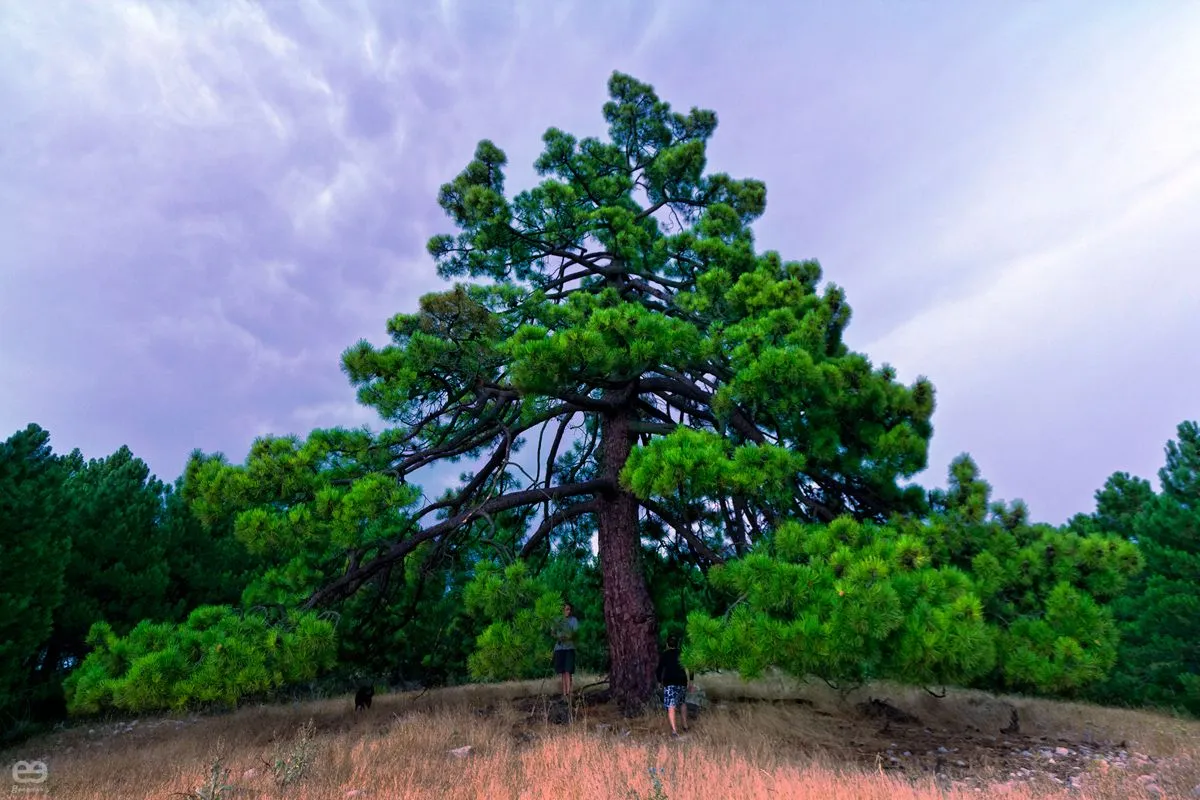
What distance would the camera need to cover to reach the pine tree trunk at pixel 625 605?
805 cm

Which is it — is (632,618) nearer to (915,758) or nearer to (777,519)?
(777,519)

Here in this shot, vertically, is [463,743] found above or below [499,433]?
below

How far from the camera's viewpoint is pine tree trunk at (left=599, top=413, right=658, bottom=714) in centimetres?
805

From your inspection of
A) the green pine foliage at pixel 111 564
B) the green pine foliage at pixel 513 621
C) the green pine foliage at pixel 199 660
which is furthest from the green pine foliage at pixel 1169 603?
Answer: the green pine foliage at pixel 111 564

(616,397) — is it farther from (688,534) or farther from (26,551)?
(26,551)

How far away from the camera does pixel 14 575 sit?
9273mm

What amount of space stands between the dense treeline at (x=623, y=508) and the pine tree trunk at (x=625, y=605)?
1.3 inches

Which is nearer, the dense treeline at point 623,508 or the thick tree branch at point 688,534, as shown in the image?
the dense treeline at point 623,508

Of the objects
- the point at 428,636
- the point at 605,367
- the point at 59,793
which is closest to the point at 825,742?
the point at 605,367

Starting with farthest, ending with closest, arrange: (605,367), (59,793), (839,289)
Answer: (839,289) < (605,367) < (59,793)

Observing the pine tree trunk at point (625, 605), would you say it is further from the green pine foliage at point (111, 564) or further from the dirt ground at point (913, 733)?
the green pine foliage at point (111, 564)

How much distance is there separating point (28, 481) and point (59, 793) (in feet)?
20.1
